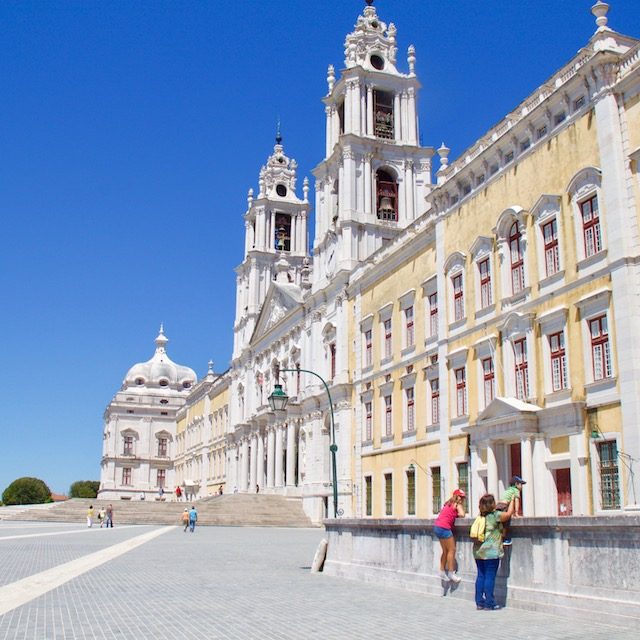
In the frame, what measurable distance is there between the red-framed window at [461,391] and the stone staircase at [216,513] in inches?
795

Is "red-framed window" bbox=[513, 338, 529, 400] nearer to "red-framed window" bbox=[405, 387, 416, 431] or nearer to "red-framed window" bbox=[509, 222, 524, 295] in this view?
"red-framed window" bbox=[509, 222, 524, 295]

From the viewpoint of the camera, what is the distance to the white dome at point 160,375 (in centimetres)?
10619

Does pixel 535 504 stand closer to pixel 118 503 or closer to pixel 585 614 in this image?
pixel 585 614

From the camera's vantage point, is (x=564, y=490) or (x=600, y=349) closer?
(x=600, y=349)

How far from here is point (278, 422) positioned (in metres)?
54.0

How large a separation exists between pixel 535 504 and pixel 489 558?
13.3 metres

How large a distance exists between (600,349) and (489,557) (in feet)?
39.5

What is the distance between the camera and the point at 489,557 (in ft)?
33.2

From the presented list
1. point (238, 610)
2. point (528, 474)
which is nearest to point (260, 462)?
point (528, 474)

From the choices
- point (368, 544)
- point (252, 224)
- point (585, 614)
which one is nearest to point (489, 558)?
point (585, 614)

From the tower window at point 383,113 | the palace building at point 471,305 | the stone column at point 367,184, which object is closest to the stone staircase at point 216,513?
the palace building at point 471,305

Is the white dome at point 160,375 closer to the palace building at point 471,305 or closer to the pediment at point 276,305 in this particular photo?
the pediment at point 276,305

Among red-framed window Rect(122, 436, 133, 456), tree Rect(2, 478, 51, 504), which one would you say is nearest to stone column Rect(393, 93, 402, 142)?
red-framed window Rect(122, 436, 133, 456)

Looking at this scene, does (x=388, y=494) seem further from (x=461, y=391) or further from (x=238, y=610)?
(x=238, y=610)
